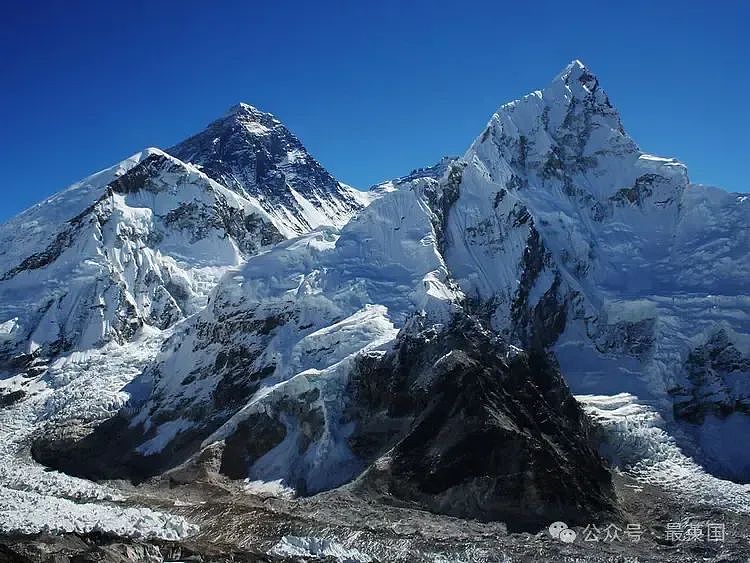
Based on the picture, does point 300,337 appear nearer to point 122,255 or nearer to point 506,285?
point 506,285

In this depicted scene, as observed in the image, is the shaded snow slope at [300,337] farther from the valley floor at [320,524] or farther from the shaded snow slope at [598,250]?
the shaded snow slope at [598,250]

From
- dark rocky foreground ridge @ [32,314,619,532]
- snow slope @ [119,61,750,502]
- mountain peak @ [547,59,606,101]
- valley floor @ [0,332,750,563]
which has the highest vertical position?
mountain peak @ [547,59,606,101]

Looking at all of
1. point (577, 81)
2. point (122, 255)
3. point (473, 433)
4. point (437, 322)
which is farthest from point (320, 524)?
point (577, 81)

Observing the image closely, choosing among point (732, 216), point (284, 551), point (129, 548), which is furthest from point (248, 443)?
point (732, 216)

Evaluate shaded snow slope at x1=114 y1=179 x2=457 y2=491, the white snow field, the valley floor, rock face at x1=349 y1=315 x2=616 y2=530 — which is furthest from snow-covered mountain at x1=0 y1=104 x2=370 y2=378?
rock face at x1=349 y1=315 x2=616 y2=530

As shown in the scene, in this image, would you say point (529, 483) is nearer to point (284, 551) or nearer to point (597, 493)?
point (597, 493)

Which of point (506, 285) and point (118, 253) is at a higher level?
point (118, 253)

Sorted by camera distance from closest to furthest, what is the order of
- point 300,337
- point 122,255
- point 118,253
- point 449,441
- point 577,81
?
point 449,441
point 300,337
point 118,253
point 122,255
point 577,81

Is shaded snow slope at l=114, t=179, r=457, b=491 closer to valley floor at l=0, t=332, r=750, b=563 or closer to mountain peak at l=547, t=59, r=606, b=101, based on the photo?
valley floor at l=0, t=332, r=750, b=563
